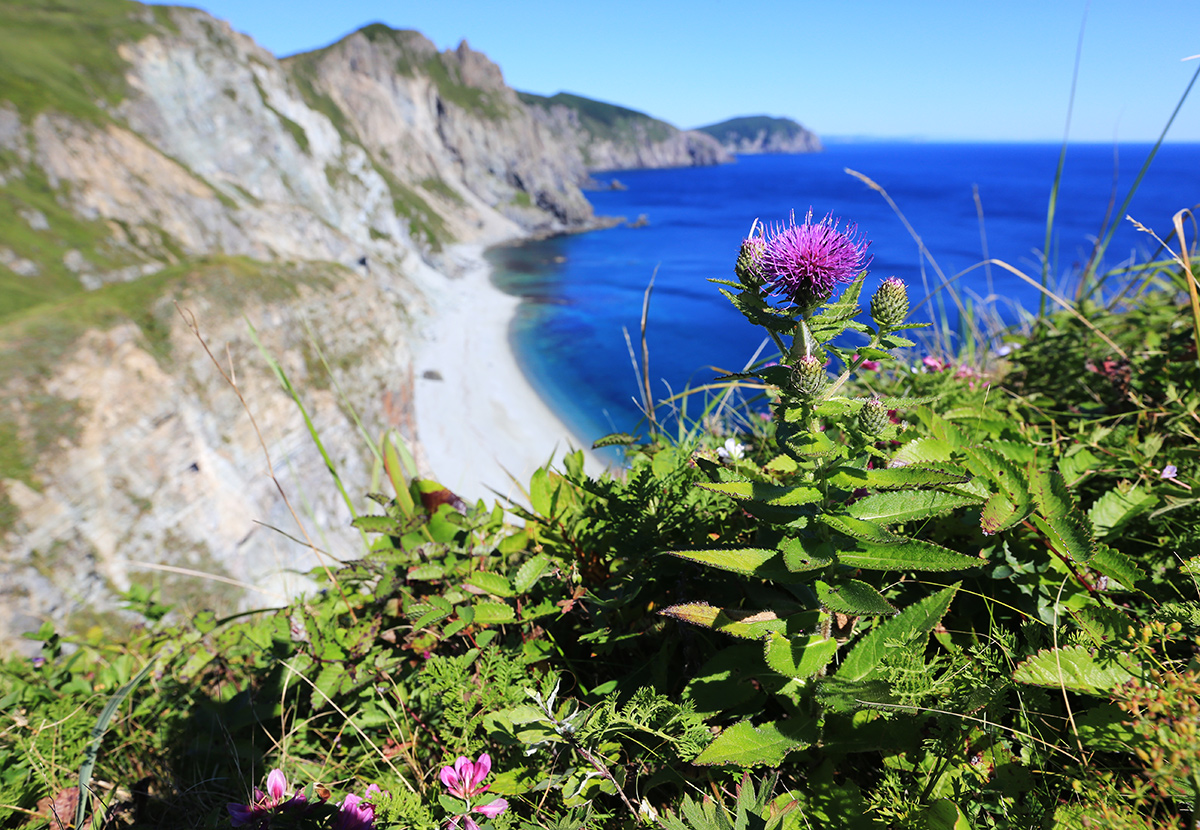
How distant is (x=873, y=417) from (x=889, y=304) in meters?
0.29

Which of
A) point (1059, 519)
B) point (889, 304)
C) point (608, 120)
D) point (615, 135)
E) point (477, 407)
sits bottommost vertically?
point (477, 407)

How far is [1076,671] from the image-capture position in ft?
3.60

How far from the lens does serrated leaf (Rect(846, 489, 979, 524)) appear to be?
3.84 feet

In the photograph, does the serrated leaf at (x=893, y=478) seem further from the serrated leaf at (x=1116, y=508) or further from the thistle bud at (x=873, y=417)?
the serrated leaf at (x=1116, y=508)

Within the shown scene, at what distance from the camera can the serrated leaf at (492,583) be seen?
1589 mm

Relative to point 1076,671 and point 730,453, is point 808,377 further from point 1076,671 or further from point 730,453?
point 730,453

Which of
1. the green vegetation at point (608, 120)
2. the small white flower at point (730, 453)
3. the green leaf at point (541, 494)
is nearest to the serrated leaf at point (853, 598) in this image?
the small white flower at point (730, 453)

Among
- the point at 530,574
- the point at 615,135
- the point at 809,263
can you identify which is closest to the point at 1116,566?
the point at 809,263

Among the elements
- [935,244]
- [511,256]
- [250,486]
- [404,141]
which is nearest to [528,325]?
[511,256]

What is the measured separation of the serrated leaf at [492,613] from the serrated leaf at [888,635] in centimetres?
83

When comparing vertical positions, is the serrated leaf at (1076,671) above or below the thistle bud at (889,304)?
below

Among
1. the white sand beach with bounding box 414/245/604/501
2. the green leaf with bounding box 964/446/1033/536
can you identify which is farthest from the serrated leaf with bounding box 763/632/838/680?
the white sand beach with bounding box 414/245/604/501

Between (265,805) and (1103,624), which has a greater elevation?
(1103,624)

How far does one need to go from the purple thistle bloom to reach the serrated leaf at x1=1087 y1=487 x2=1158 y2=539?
38.8 inches
